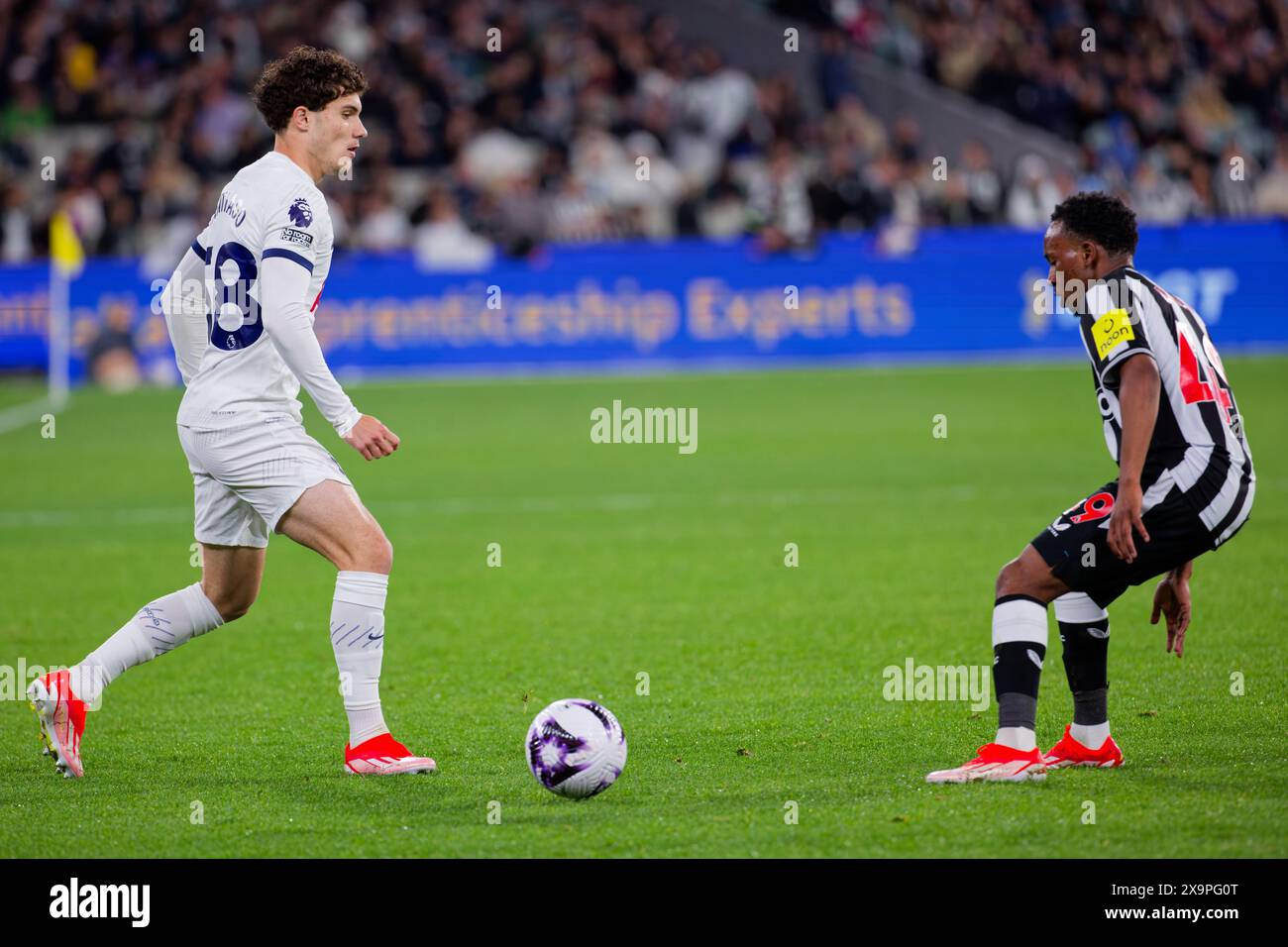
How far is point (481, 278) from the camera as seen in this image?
22.2 m

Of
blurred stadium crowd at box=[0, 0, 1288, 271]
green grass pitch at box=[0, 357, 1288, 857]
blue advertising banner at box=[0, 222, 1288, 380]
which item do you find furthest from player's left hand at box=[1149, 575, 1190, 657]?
blurred stadium crowd at box=[0, 0, 1288, 271]

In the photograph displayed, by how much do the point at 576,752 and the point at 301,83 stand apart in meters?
2.47

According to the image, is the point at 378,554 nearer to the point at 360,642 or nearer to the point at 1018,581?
the point at 360,642

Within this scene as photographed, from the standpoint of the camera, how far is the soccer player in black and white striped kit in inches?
207

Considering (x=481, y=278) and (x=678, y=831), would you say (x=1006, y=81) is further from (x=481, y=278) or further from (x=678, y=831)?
(x=678, y=831)

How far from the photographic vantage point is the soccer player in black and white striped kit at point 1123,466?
17.2 ft

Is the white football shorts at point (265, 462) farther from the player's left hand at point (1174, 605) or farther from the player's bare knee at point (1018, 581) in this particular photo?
the player's left hand at point (1174, 605)

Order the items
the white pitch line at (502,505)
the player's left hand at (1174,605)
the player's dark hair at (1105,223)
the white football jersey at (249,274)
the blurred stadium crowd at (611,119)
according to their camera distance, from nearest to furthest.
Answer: the player's dark hair at (1105,223), the white football jersey at (249,274), the player's left hand at (1174,605), the white pitch line at (502,505), the blurred stadium crowd at (611,119)

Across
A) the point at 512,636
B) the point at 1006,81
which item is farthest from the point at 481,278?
the point at 512,636

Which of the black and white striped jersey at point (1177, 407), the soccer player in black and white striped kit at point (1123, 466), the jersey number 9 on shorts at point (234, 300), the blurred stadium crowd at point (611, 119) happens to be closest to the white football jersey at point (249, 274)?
the jersey number 9 on shorts at point (234, 300)

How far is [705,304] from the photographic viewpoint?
2275cm

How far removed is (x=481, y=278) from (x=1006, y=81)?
37.8ft

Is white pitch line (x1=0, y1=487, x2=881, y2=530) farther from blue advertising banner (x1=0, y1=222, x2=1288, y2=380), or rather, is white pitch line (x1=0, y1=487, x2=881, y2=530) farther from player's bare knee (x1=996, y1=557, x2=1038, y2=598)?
blue advertising banner (x1=0, y1=222, x2=1288, y2=380)

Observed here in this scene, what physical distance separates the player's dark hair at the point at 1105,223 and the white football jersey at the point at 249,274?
2.50m
